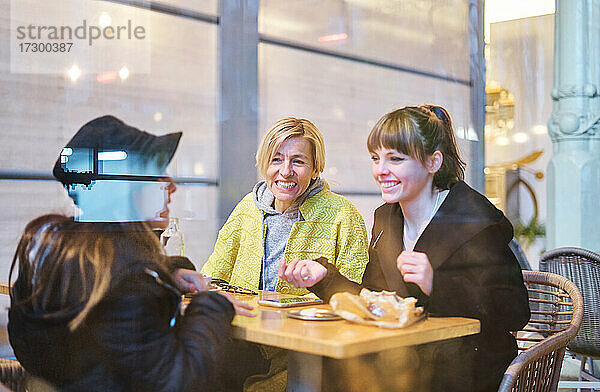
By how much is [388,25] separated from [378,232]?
0.57m

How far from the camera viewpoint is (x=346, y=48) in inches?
72.7

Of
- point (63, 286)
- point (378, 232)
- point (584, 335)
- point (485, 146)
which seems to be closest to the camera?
point (63, 286)


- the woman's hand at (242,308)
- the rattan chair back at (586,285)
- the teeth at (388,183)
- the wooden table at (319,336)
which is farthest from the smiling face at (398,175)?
the rattan chair back at (586,285)

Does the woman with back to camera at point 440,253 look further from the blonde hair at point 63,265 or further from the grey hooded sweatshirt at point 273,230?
the blonde hair at point 63,265

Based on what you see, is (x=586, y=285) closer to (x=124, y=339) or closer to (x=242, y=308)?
(x=242, y=308)

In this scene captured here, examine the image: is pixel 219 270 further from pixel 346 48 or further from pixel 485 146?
pixel 485 146

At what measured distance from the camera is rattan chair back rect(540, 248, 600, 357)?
2.47m

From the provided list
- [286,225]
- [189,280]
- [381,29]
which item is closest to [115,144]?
[189,280]

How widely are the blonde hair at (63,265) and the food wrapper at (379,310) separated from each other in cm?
47

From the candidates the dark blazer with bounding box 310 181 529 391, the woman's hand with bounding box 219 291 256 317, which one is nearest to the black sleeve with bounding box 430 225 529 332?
the dark blazer with bounding box 310 181 529 391

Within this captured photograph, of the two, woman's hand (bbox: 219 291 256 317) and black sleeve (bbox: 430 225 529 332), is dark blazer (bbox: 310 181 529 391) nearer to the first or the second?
black sleeve (bbox: 430 225 529 332)

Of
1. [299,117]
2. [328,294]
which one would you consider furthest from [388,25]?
[328,294]

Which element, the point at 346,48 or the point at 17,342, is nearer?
the point at 17,342

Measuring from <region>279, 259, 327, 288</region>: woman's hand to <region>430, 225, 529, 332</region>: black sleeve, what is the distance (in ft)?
1.00
